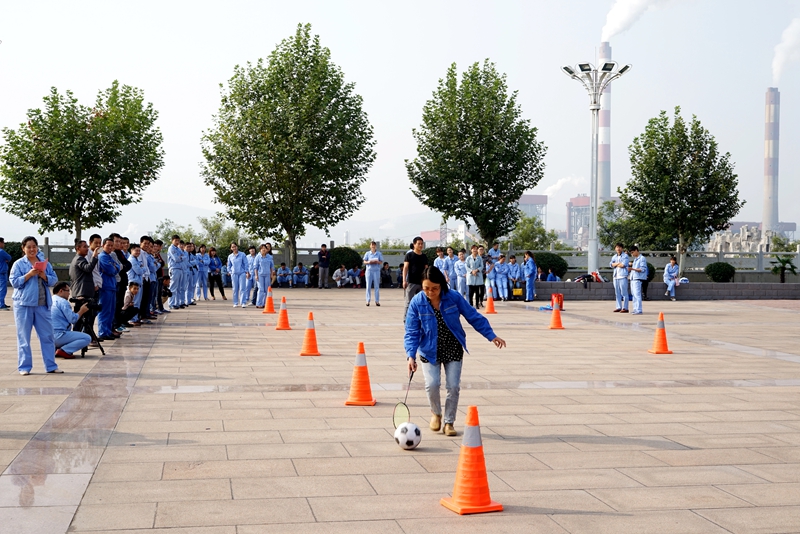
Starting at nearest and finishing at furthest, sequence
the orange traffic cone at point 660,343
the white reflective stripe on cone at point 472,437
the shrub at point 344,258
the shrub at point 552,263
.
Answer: the white reflective stripe on cone at point 472,437
the orange traffic cone at point 660,343
the shrub at point 552,263
the shrub at point 344,258

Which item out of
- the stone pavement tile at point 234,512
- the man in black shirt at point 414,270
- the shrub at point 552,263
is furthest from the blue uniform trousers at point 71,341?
the shrub at point 552,263

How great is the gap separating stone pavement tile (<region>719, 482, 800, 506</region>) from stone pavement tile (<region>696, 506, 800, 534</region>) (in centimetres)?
13

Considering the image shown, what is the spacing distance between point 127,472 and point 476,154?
35.9m

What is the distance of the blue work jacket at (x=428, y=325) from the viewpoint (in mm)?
7230

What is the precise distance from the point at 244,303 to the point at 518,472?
62.0 feet

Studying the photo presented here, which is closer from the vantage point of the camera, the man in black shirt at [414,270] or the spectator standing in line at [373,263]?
the man in black shirt at [414,270]

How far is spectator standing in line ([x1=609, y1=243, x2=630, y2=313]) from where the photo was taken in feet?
73.8

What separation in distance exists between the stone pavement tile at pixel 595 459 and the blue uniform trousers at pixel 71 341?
25.3ft

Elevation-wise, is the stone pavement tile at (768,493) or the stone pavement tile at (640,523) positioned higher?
the stone pavement tile at (768,493)

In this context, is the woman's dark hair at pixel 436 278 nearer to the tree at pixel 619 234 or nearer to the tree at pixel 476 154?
the tree at pixel 476 154

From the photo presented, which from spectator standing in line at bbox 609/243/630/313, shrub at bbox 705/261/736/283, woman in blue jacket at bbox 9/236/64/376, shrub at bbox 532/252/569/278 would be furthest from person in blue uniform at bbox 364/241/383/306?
shrub at bbox 705/261/736/283

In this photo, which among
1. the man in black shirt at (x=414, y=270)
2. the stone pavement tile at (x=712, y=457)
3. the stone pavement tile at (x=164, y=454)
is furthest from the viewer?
the man in black shirt at (x=414, y=270)

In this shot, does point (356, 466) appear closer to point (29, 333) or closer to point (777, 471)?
point (777, 471)

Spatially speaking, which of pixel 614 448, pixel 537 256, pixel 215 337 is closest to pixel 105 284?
pixel 215 337
